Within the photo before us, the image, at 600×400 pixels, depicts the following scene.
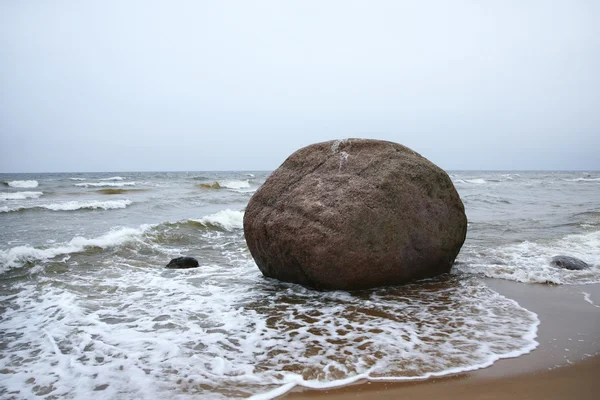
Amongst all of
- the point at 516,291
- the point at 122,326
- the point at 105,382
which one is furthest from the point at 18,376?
the point at 516,291

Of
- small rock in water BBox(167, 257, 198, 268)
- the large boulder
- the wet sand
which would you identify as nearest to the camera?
the wet sand

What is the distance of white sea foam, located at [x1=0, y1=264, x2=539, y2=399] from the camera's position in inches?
114

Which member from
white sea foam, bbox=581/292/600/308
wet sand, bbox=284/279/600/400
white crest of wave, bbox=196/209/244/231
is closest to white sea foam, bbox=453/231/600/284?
white sea foam, bbox=581/292/600/308

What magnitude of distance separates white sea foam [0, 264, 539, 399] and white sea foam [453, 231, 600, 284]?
856 mm

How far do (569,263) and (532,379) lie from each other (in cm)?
396

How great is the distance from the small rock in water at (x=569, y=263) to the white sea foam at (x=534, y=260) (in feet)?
0.30

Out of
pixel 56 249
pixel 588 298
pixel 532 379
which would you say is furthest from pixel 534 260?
pixel 56 249

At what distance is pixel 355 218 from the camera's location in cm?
479

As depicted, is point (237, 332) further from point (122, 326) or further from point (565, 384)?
point (565, 384)

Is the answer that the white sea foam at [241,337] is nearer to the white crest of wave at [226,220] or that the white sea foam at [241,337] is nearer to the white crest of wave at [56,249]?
the white crest of wave at [56,249]

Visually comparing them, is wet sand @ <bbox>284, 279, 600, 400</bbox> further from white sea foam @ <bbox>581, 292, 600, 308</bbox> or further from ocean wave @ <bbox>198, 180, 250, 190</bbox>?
ocean wave @ <bbox>198, 180, 250, 190</bbox>

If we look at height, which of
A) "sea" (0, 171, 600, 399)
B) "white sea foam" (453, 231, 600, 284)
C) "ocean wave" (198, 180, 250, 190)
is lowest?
"sea" (0, 171, 600, 399)

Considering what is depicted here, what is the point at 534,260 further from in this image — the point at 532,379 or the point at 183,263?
the point at 183,263

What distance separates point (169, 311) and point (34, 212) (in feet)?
40.4
